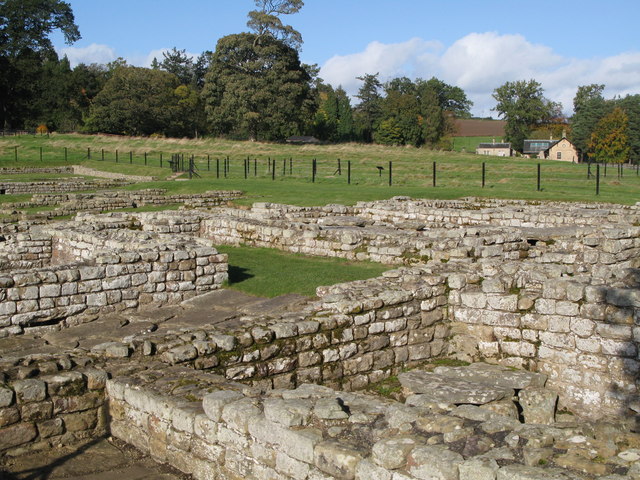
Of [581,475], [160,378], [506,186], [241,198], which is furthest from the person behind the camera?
[506,186]

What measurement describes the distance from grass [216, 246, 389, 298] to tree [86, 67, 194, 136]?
2541 inches

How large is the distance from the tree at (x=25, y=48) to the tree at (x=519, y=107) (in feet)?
→ 200

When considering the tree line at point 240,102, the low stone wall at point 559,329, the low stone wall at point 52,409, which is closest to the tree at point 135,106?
the tree line at point 240,102

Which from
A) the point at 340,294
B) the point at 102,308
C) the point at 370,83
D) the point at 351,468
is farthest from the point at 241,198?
→ the point at 370,83

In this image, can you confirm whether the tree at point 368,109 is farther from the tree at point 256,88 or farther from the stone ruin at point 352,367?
the stone ruin at point 352,367

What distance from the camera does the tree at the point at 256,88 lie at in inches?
2859

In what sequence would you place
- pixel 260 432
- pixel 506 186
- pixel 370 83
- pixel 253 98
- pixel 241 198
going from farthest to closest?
pixel 370 83 < pixel 253 98 < pixel 506 186 < pixel 241 198 < pixel 260 432

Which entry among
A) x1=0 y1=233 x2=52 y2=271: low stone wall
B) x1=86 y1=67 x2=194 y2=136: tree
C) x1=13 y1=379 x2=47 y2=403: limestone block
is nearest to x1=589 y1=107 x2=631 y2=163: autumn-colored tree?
x1=86 y1=67 x2=194 y2=136: tree

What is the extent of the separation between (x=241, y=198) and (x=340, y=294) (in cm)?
2038

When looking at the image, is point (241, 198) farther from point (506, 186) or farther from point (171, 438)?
point (171, 438)

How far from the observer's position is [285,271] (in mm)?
13375

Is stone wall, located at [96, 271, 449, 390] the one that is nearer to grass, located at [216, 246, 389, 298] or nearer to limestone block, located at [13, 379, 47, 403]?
limestone block, located at [13, 379, 47, 403]

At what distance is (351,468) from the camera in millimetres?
4500

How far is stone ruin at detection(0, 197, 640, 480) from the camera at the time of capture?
178 inches
